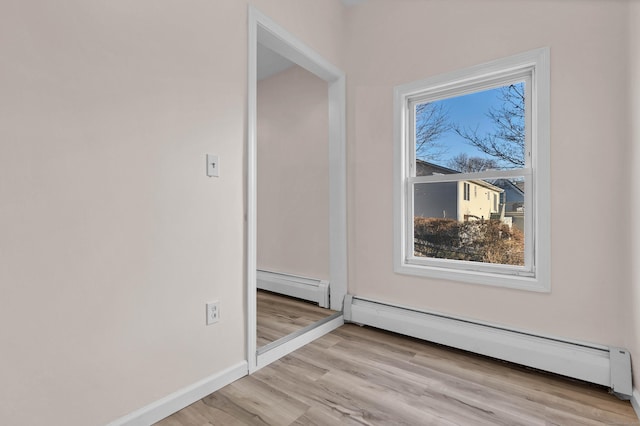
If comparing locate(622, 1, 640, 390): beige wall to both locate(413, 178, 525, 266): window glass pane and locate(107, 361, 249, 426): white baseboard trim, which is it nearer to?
locate(413, 178, 525, 266): window glass pane

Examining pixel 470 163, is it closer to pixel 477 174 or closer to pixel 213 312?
pixel 477 174

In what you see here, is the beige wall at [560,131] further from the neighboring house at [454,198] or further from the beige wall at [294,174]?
the beige wall at [294,174]

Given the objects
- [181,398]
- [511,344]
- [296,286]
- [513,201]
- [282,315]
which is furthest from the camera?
[296,286]

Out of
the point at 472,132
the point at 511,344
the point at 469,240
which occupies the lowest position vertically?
the point at 511,344

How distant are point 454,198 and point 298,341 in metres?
1.61

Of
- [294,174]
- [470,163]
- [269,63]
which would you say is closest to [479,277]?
[470,163]

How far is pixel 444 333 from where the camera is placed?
230 centimetres

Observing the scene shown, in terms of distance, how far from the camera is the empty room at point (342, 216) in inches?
48.4

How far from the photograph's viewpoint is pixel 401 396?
5.62ft

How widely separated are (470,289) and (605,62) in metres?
1.57

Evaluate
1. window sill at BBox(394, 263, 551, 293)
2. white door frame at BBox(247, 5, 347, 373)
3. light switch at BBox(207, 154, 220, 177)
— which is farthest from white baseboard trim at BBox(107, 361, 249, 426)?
window sill at BBox(394, 263, 551, 293)

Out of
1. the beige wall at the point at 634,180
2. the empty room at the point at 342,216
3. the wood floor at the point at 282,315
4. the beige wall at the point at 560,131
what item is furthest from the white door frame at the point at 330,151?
the beige wall at the point at 634,180

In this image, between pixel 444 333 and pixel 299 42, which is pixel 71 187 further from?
pixel 444 333

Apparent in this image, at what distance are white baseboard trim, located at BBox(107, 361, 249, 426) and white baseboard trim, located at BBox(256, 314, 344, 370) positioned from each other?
0.50 ft
